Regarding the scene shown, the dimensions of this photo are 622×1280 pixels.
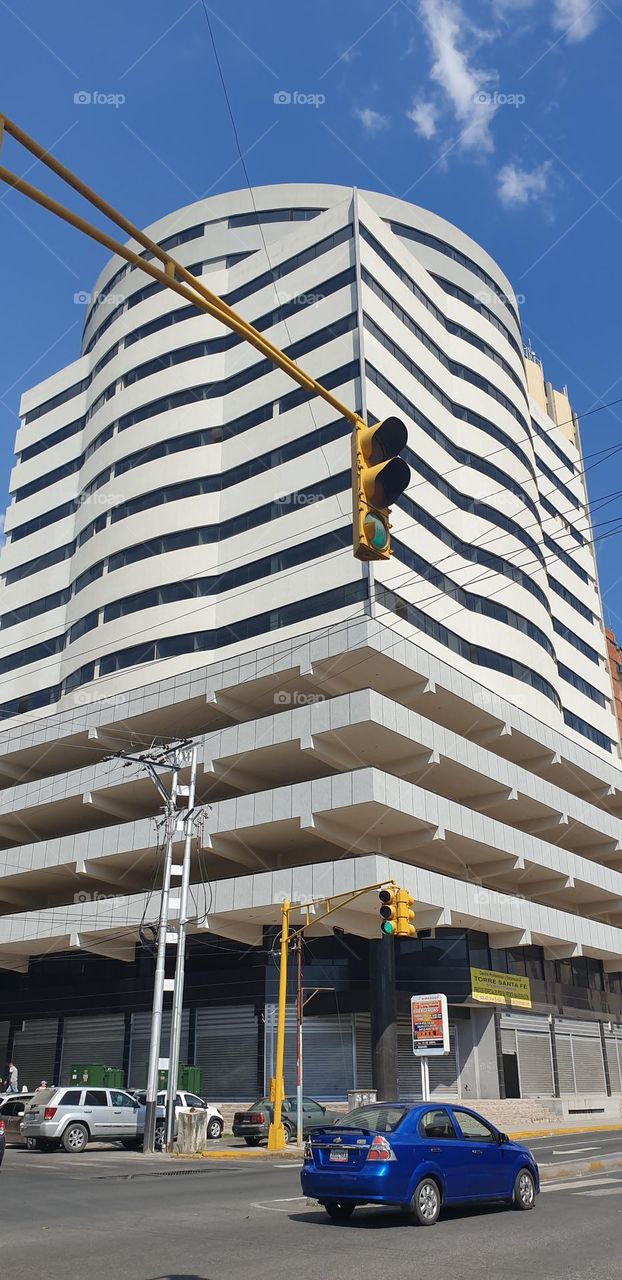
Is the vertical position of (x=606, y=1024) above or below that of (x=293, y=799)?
below

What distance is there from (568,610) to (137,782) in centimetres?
2994

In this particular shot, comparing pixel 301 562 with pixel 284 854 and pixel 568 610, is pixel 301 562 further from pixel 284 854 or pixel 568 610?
pixel 568 610

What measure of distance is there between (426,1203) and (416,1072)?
86.1 ft

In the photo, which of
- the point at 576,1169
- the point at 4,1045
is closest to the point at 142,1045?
the point at 4,1045

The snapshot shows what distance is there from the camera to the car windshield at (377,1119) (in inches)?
467

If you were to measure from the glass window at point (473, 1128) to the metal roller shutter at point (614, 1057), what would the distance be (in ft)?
123

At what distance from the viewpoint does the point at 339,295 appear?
147 ft

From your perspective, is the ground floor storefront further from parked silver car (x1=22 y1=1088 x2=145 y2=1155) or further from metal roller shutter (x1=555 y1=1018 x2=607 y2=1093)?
parked silver car (x1=22 y1=1088 x2=145 y2=1155)

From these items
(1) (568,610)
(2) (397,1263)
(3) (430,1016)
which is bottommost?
(2) (397,1263)

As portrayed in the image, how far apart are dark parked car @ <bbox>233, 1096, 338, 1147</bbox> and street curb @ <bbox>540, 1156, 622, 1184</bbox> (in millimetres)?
9651

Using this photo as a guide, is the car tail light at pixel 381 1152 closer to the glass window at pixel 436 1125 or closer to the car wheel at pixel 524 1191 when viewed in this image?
the glass window at pixel 436 1125

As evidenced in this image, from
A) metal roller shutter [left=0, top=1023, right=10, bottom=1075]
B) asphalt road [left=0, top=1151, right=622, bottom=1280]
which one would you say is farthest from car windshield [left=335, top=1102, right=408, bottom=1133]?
metal roller shutter [left=0, top=1023, right=10, bottom=1075]

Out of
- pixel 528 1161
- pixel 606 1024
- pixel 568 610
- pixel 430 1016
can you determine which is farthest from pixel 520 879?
pixel 528 1161

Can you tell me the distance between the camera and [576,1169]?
17219 mm
